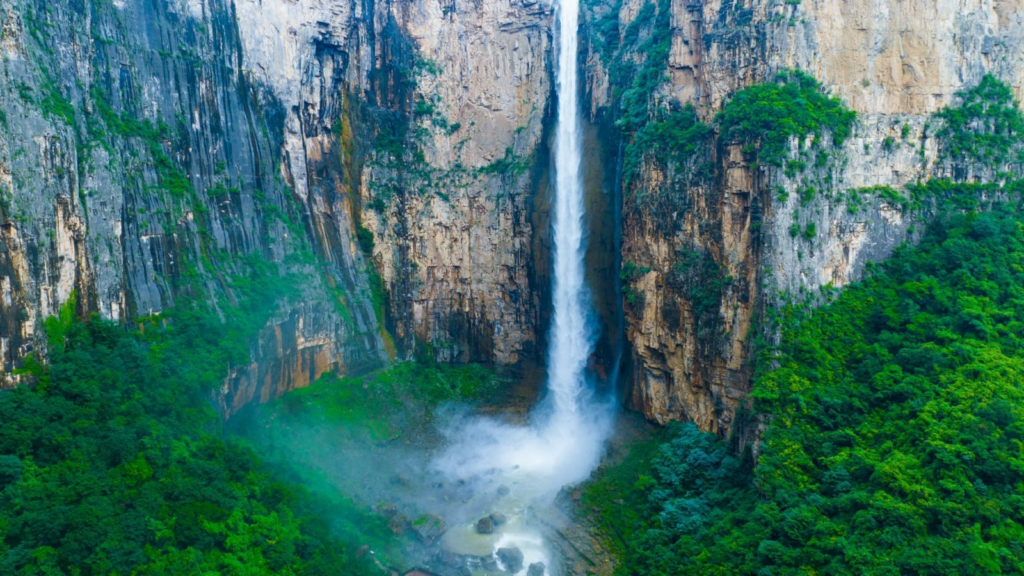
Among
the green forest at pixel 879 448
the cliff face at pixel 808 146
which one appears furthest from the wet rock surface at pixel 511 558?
the cliff face at pixel 808 146

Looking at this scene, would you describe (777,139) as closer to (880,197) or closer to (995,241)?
(880,197)

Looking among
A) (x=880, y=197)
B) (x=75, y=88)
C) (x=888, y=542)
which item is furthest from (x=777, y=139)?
(x=75, y=88)

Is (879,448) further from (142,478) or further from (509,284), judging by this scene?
(509,284)

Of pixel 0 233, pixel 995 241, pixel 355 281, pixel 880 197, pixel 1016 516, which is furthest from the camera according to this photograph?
pixel 355 281

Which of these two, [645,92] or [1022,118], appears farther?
[645,92]

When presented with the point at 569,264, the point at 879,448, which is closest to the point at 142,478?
the point at 879,448

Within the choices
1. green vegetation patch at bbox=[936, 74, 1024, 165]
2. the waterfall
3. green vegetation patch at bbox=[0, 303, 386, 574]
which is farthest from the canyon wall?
green vegetation patch at bbox=[936, 74, 1024, 165]

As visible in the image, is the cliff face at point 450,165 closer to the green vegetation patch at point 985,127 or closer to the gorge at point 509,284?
the gorge at point 509,284
